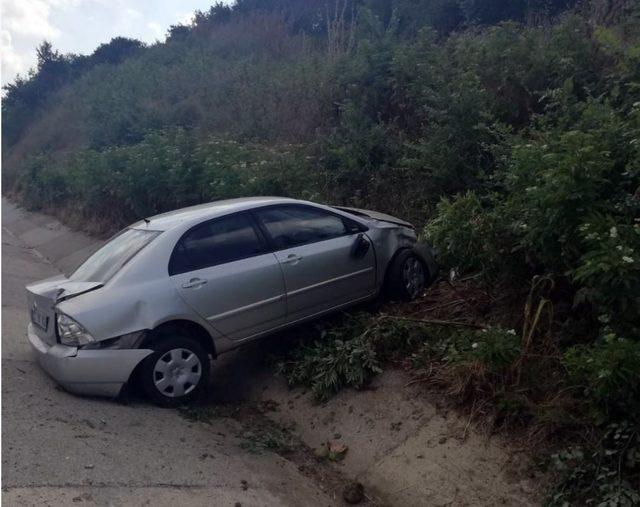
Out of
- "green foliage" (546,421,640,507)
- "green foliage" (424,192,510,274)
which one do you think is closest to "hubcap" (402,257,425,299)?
"green foliage" (424,192,510,274)

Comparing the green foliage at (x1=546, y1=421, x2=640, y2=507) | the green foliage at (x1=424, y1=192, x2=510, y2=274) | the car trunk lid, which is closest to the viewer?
the green foliage at (x1=546, y1=421, x2=640, y2=507)

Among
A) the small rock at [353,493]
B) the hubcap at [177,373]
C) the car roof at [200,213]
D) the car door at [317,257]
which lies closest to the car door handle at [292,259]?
the car door at [317,257]

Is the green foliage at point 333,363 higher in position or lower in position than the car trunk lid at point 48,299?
lower

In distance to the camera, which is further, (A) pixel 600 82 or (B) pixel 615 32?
(B) pixel 615 32

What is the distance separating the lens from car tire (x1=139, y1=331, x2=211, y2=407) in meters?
6.44

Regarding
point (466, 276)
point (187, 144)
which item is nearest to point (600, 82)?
point (466, 276)

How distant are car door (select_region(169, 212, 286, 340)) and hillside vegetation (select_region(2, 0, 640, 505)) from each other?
689 mm

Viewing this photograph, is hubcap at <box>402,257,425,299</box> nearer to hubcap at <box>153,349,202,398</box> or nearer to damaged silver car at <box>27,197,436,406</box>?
damaged silver car at <box>27,197,436,406</box>

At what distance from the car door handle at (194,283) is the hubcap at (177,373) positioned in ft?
1.78

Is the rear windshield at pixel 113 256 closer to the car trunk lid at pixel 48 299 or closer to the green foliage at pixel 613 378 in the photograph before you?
the car trunk lid at pixel 48 299

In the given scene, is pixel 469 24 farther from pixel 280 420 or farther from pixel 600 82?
pixel 280 420

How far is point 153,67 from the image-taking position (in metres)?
29.3

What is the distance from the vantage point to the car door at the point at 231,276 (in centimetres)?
672

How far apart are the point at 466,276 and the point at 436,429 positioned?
6.86 feet
